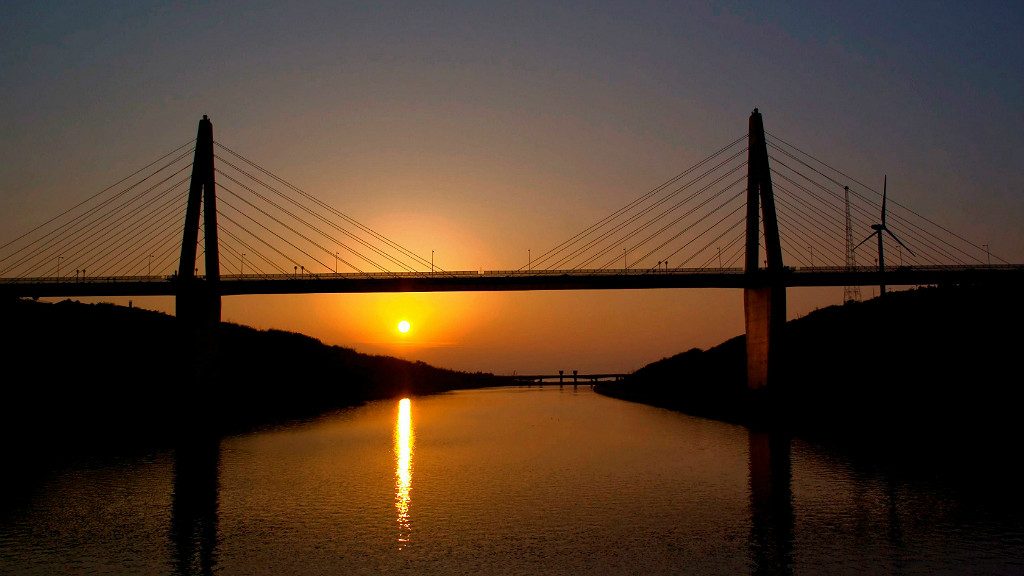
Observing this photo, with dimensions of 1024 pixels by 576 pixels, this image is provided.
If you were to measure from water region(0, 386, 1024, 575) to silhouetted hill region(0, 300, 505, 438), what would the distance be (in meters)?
13.4

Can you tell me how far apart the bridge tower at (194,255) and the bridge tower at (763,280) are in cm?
3866

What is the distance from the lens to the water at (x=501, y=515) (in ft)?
65.5

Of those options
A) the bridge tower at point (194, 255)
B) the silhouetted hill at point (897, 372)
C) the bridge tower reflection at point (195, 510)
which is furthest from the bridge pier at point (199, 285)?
the silhouetted hill at point (897, 372)

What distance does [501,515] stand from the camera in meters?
25.1

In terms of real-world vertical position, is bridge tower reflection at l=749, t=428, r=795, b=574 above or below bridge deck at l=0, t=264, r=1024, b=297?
below

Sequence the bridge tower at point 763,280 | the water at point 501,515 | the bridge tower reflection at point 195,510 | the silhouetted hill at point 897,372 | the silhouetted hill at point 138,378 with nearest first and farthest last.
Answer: the water at point 501,515, the bridge tower reflection at point 195,510, the silhouetted hill at point 897,372, the silhouetted hill at point 138,378, the bridge tower at point 763,280

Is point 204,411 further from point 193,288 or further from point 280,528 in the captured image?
point 280,528

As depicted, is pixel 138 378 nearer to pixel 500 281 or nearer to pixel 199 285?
pixel 199 285

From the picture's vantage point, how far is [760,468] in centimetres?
3353

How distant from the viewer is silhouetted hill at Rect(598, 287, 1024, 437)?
135ft

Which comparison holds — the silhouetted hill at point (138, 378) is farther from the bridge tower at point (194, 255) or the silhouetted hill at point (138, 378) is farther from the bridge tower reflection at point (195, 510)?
the bridge tower reflection at point (195, 510)

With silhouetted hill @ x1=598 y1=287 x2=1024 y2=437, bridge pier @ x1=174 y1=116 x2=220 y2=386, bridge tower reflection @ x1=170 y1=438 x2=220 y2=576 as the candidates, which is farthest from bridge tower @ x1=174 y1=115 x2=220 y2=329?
silhouetted hill @ x1=598 y1=287 x2=1024 y2=437

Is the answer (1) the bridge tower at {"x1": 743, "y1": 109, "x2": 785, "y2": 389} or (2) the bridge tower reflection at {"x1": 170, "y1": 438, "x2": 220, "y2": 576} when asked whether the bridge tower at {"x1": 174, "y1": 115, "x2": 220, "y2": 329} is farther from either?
(1) the bridge tower at {"x1": 743, "y1": 109, "x2": 785, "y2": 389}

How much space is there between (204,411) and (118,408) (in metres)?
7.21
